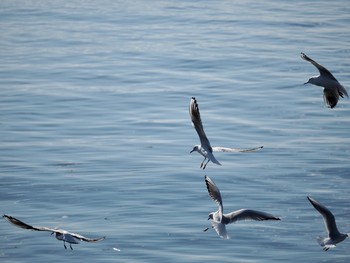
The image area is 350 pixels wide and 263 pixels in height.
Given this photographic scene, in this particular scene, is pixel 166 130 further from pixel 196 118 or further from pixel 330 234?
pixel 330 234

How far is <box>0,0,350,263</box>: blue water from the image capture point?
15852 millimetres

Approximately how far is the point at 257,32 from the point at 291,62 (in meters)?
4.48

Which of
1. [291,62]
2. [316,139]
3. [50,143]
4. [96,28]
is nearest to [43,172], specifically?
[50,143]

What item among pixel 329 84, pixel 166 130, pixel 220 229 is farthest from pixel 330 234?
pixel 166 130

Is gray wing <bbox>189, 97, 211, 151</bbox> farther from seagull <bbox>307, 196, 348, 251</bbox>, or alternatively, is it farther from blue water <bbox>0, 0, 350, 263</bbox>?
blue water <bbox>0, 0, 350, 263</bbox>

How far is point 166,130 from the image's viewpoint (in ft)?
70.6

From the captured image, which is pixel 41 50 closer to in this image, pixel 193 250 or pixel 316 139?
pixel 316 139

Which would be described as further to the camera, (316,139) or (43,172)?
(316,139)

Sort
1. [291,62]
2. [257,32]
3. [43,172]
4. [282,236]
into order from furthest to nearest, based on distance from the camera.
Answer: [257,32]
[291,62]
[43,172]
[282,236]

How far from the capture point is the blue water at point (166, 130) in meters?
15.9

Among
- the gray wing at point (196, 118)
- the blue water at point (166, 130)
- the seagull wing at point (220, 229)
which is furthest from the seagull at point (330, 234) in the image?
the gray wing at point (196, 118)

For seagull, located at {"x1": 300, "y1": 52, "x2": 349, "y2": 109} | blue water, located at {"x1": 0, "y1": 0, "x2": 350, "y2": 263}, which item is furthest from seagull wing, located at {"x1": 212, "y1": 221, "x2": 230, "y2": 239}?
seagull, located at {"x1": 300, "y1": 52, "x2": 349, "y2": 109}

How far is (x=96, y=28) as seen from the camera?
107 ft

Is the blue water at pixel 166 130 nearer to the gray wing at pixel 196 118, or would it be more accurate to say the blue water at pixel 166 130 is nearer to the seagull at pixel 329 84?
the gray wing at pixel 196 118
